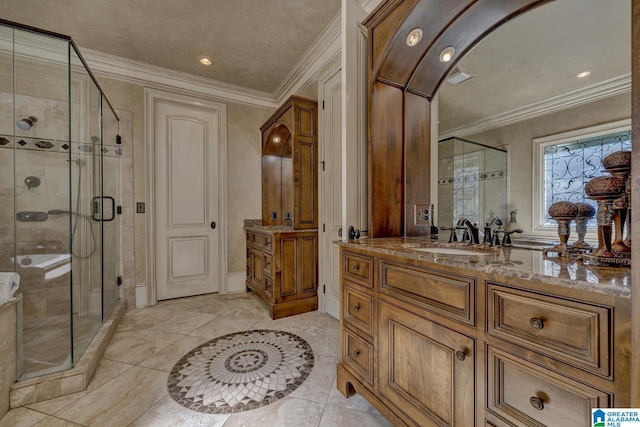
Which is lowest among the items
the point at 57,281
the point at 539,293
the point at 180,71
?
the point at 57,281

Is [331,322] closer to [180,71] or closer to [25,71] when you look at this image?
[180,71]

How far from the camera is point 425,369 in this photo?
995 millimetres

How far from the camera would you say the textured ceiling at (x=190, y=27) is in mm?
2027

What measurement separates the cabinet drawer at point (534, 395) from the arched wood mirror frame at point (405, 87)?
2.98ft

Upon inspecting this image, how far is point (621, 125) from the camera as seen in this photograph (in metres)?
0.90

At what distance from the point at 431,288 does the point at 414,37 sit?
4.56 ft

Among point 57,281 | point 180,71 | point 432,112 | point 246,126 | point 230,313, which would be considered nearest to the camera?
point 432,112

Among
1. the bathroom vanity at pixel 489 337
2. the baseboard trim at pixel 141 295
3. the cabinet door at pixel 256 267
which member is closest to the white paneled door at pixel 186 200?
the baseboard trim at pixel 141 295

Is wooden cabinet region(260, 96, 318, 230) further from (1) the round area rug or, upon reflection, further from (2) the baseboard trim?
(2) the baseboard trim

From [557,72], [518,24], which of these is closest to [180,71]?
[518,24]

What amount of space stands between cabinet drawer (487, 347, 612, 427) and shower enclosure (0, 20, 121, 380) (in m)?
2.58

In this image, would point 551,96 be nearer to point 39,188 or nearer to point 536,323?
point 536,323

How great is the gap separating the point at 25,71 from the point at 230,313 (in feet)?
9.21

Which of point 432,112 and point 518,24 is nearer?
point 518,24
